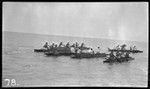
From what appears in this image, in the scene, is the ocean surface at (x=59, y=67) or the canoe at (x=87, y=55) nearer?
the ocean surface at (x=59, y=67)

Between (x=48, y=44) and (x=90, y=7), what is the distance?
484mm

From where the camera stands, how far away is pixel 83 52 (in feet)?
8.13

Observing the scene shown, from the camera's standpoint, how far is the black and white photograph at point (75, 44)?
2.37 meters

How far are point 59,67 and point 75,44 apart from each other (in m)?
0.25

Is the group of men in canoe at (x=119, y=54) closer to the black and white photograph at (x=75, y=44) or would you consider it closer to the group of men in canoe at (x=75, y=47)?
the black and white photograph at (x=75, y=44)

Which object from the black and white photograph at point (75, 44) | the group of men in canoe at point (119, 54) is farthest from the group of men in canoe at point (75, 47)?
the group of men in canoe at point (119, 54)

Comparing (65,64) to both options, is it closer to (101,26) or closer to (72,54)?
(72,54)

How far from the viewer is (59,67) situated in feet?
7.89

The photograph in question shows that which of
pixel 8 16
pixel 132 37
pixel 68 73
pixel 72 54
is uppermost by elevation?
pixel 8 16

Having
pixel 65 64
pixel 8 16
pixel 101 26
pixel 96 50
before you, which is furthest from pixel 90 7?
pixel 8 16

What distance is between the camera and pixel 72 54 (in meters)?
2.48

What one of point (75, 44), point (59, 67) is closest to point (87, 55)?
point (75, 44)

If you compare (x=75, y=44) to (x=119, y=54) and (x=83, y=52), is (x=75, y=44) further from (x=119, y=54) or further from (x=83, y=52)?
(x=119, y=54)

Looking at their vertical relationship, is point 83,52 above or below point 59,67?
above
